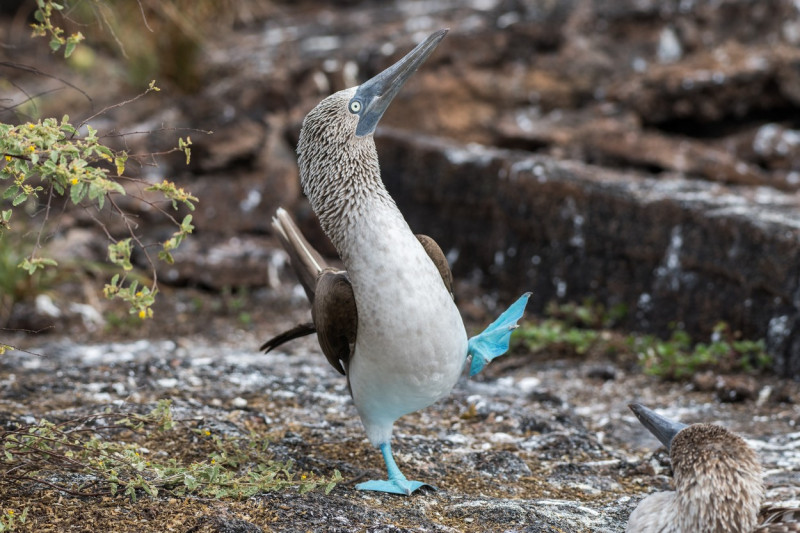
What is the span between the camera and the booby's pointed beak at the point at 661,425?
3475 millimetres

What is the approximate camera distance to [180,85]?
31.5 ft

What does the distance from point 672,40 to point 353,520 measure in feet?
22.8

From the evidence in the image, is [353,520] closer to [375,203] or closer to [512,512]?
[512,512]

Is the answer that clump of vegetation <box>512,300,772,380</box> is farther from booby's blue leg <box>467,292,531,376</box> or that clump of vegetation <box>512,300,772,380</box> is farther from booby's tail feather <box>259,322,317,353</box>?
booby's tail feather <box>259,322,317,353</box>

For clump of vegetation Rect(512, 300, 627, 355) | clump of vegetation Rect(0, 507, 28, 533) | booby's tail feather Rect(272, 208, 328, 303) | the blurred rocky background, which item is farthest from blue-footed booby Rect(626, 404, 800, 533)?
the blurred rocky background

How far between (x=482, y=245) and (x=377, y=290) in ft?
13.7

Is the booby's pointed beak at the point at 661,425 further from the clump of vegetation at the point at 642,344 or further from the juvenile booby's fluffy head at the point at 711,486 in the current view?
the clump of vegetation at the point at 642,344

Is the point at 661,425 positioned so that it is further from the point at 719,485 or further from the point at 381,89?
the point at 381,89

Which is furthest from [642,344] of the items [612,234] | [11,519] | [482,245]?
[11,519]

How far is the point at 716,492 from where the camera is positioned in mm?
3109

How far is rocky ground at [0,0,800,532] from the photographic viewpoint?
4332 mm

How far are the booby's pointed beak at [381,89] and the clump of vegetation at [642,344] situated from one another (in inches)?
108

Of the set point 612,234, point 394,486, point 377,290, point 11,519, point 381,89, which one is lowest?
point 612,234

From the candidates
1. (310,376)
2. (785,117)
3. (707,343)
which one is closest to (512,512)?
(310,376)
